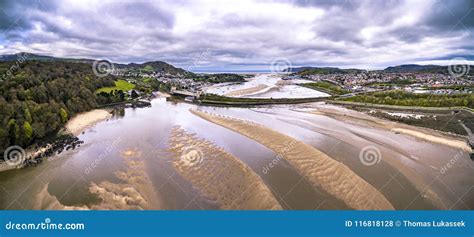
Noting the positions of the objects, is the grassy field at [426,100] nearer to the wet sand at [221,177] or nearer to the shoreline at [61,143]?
the wet sand at [221,177]

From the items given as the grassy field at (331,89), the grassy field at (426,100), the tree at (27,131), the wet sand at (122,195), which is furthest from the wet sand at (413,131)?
the tree at (27,131)

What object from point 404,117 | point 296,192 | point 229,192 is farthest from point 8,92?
point 404,117

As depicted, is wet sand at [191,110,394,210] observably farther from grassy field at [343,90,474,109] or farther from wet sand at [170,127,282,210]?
grassy field at [343,90,474,109]

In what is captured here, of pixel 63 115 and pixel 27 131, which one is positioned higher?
pixel 27 131

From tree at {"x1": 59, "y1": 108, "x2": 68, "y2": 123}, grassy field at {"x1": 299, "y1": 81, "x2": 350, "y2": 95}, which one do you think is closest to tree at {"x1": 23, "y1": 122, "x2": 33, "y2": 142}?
tree at {"x1": 59, "y1": 108, "x2": 68, "y2": 123}

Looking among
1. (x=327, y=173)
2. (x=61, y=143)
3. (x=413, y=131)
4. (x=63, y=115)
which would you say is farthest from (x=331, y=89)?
(x=61, y=143)

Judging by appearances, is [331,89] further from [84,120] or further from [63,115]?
[63,115]

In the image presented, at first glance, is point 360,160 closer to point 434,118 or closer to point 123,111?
point 434,118
